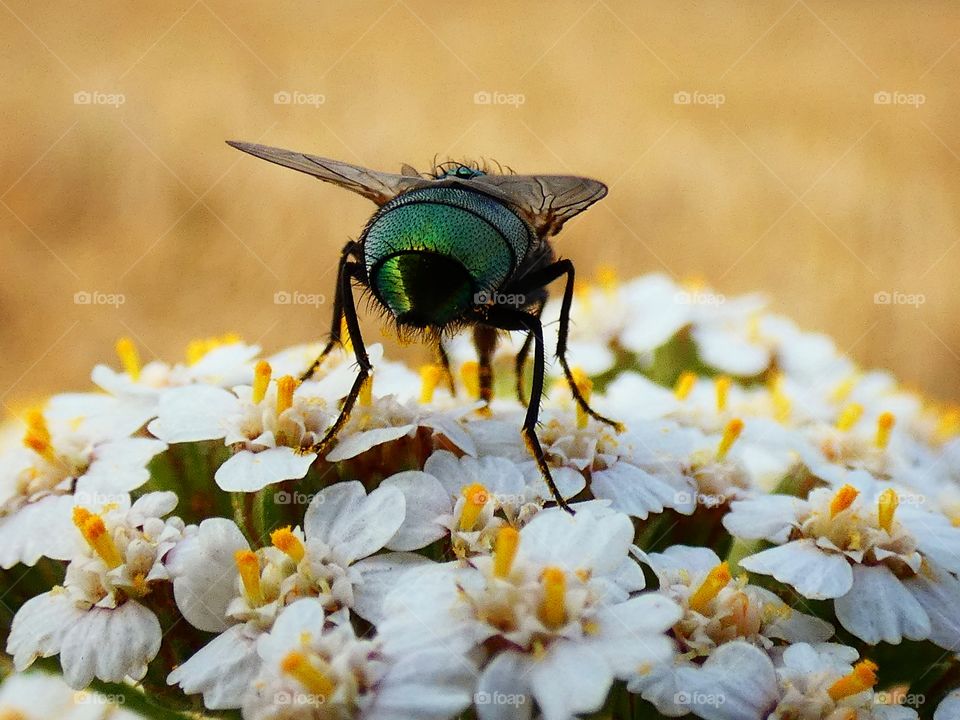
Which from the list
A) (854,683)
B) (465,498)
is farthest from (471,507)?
(854,683)

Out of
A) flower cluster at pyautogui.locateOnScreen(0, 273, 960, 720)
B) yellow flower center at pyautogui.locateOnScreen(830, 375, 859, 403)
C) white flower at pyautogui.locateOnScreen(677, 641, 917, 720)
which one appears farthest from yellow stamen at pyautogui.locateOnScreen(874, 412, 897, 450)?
white flower at pyautogui.locateOnScreen(677, 641, 917, 720)

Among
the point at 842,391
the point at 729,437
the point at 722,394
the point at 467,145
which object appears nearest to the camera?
the point at 729,437

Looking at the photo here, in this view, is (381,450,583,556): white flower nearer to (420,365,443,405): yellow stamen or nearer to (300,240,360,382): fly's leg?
(420,365,443,405): yellow stamen

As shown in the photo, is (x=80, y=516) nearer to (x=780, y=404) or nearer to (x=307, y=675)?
(x=307, y=675)

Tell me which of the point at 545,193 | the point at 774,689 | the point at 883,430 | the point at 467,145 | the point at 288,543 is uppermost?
the point at 467,145

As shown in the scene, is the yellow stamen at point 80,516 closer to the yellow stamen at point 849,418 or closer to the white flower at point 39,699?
the white flower at point 39,699

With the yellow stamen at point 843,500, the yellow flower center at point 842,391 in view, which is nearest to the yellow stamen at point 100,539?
the yellow stamen at point 843,500
